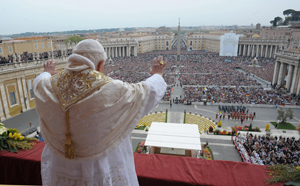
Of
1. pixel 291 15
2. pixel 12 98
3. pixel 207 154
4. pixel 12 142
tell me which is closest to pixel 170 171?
pixel 12 142

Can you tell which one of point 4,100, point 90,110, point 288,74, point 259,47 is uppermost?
point 90,110

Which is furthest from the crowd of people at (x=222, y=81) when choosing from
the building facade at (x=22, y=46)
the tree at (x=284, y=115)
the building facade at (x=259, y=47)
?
the building facade at (x=259, y=47)

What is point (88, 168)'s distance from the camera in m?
1.53

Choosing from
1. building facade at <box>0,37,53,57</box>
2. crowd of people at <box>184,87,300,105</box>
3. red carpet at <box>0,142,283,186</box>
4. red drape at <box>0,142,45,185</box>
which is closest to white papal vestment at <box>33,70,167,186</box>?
red carpet at <box>0,142,283,186</box>

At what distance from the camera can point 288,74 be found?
84.3 ft

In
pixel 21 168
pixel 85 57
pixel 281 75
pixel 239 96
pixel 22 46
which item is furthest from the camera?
pixel 281 75

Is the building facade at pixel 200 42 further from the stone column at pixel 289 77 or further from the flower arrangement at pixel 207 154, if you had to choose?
the flower arrangement at pixel 207 154

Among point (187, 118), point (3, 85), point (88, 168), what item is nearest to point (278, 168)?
point (88, 168)

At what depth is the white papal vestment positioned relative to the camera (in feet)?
4.67

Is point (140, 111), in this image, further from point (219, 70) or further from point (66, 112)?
point (219, 70)

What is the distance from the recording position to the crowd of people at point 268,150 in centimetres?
985

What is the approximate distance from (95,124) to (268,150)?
12347 millimetres

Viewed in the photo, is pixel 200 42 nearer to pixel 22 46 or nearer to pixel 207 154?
pixel 22 46

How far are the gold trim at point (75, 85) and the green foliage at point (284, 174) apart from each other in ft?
7.80
